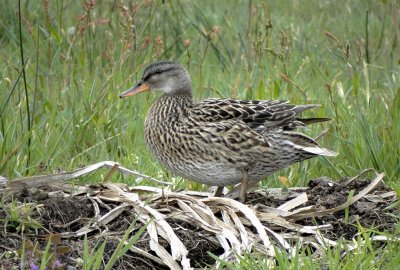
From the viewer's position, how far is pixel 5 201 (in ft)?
18.8

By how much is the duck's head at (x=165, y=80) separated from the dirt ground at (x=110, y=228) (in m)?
1.39

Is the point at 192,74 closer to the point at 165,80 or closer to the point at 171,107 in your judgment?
the point at 165,80

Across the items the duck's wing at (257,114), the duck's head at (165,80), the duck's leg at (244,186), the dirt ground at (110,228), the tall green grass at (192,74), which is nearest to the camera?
the dirt ground at (110,228)

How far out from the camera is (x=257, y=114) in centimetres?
695

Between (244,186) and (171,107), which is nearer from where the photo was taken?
(244,186)

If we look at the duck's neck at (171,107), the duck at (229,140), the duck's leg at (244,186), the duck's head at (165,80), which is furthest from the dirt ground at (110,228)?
the duck's head at (165,80)

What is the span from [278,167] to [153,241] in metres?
1.70

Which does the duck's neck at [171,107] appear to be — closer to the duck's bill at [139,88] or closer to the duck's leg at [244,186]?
the duck's bill at [139,88]

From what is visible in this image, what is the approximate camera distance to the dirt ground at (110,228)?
520 centimetres

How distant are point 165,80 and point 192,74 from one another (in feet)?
8.04

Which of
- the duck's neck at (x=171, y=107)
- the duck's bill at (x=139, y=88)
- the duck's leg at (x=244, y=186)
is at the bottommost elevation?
the duck's leg at (x=244, y=186)

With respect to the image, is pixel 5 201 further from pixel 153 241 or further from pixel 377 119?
pixel 377 119

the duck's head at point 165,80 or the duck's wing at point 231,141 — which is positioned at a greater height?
the duck's head at point 165,80

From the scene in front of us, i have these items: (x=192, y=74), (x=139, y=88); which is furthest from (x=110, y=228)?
(x=192, y=74)
